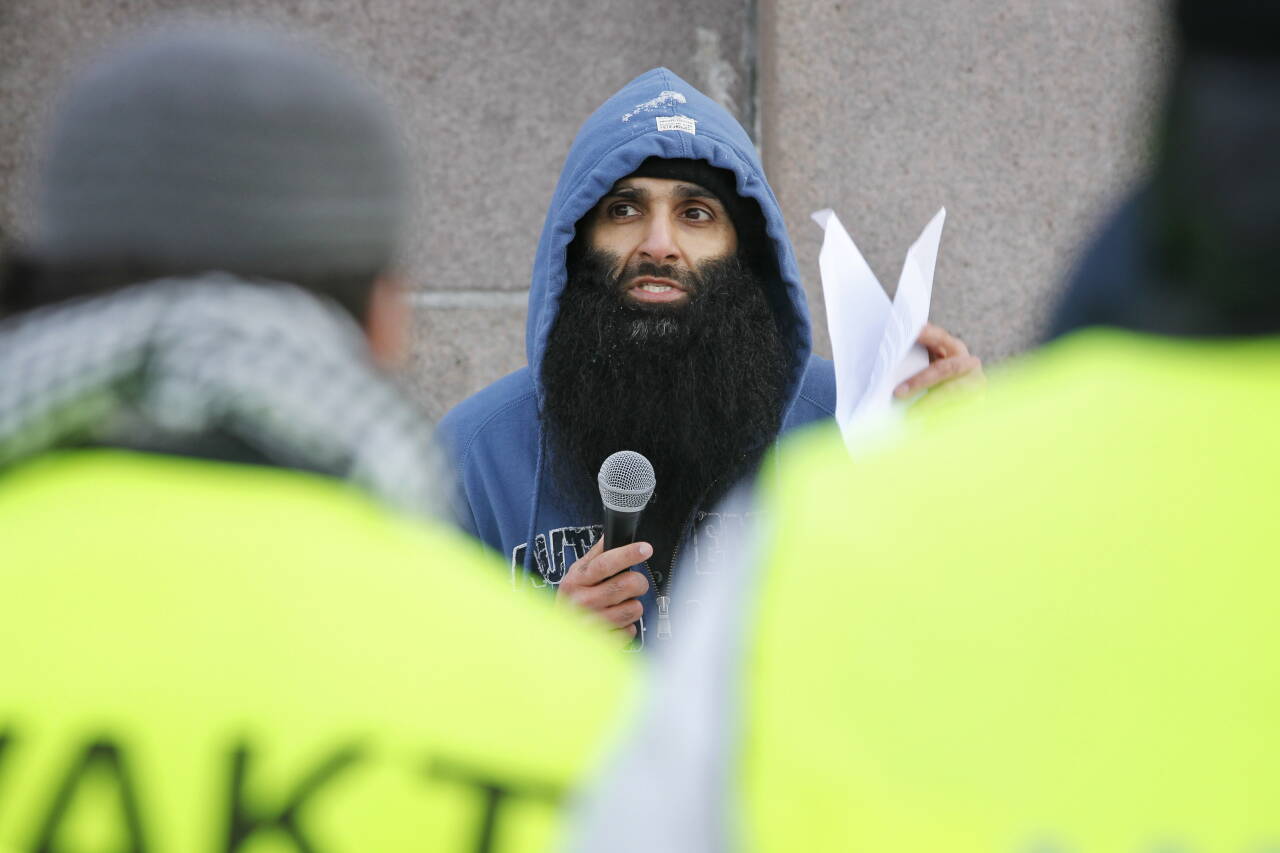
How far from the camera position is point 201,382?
872 mm

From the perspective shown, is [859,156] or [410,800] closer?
[410,800]

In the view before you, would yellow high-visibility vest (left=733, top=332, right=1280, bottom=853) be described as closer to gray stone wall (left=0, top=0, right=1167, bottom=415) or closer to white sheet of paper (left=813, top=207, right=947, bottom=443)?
white sheet of paper (left=813, top=207, right=947, bottom=443)

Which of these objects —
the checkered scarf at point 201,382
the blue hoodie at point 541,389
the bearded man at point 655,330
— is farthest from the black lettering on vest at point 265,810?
the bearded man at point 655,330

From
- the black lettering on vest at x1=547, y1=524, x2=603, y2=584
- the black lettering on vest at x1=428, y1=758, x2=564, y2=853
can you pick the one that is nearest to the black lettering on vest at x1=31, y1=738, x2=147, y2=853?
the black lettering on vest at x1=428, y1=758, x2=564, y2=853

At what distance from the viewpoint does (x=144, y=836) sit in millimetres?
801

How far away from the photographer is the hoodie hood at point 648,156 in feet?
9.03

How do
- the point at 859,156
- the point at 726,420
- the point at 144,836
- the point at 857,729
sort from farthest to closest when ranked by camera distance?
the point at 859,156 < the point at 726,420 < the point at 144,836 < the point at 857,729

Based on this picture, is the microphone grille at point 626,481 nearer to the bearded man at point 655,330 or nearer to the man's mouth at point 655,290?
the bearded man at point 655,330

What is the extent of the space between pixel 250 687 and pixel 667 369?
6.85 feet

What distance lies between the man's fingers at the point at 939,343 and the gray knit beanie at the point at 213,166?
62.2 inches

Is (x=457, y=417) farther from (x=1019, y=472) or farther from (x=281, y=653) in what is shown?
(x=1019, y=472)

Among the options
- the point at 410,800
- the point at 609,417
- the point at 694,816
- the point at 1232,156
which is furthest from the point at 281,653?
the point at 609,417

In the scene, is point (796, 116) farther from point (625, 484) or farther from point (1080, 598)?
point (1080, 598)

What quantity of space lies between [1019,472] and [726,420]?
2083 millimetres
